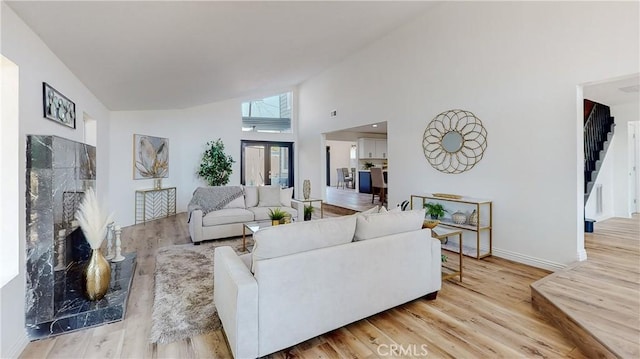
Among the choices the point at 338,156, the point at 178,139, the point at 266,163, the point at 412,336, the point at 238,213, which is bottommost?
the point at 412,336

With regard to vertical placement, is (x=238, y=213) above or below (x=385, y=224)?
below

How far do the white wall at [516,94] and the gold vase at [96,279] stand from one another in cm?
432

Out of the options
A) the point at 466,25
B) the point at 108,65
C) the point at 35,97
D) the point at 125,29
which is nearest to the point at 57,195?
the point at 35,97

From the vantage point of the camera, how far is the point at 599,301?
7.41ft

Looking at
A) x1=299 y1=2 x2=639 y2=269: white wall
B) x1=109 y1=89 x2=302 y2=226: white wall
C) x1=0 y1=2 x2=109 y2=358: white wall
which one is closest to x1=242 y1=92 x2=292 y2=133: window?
x1=109 y1=89 x2=302 y2=226: white wall

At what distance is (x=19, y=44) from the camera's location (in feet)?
6.48

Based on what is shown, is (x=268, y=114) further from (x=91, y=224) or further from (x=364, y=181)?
(x=91, y=224)

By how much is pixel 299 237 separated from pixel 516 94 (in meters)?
3.38

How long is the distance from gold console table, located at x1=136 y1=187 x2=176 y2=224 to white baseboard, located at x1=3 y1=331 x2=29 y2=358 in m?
Result: 4.28

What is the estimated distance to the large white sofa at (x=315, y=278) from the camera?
1689 mm

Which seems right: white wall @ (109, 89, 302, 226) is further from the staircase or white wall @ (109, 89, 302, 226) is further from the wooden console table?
the staircase

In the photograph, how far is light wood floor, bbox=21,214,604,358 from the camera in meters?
1.84

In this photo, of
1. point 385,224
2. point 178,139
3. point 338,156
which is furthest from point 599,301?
point 338,156

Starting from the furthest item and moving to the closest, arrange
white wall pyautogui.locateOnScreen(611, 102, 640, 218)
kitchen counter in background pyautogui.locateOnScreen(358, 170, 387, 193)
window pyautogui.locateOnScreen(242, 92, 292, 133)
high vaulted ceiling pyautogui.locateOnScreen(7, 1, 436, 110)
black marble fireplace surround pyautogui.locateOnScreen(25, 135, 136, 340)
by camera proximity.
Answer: kitchen counter in background pyautogui.locateOnScreen(358, 170, 387, 193)
window pyautogui.locateOnScreen(242, 92, 292, 133)
white wall pyautogui.locateOnScreen(611, 102, 640, 218)
high vaulted ceiling pyautogui.locateOnScreen(7, 1, 436, 110)
black marble fireplace surround pyautogui.locateOnScreen(25, 135, 136, 340)
